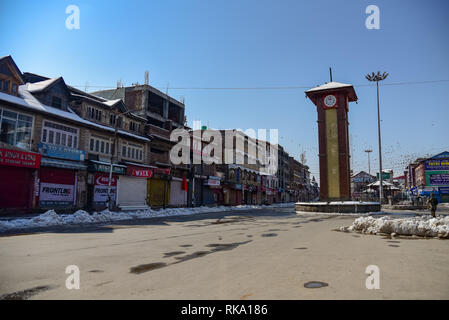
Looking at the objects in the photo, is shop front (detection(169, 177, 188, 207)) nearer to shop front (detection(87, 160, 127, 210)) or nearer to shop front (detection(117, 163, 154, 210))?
shop front (detection(117, 163, 154, 210))

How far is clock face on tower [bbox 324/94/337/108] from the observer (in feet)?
115

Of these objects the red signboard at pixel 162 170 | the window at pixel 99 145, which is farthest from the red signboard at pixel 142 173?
the window at pixel 99 145

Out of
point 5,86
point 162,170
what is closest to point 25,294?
point 5,86

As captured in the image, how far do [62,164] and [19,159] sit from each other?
3526mm

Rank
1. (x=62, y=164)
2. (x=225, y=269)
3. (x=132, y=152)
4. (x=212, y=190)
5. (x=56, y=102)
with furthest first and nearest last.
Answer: (x=212, y=190)
(x=132, y=152)
(x=56, y=102)
(x=62, y=164)
(x=225, y=269)

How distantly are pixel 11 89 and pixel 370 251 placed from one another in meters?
24.7

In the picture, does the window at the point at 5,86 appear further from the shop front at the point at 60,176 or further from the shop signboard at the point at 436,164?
the shop signboard at the point at 436,164

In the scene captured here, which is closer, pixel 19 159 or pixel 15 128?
pixel 19 159

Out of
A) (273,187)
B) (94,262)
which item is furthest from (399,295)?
(273,187)

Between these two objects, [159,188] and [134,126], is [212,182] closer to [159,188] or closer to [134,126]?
[159,188]

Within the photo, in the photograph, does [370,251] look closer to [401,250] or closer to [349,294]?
[401,250]

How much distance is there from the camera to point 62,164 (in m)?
23.7

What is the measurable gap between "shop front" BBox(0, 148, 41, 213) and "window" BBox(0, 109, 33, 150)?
3.44 ft

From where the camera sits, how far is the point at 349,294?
432cm
